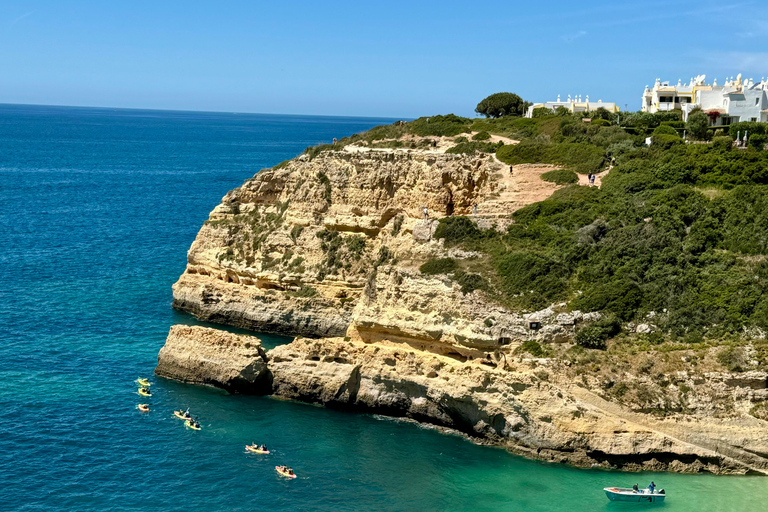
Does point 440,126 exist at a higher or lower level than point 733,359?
higher

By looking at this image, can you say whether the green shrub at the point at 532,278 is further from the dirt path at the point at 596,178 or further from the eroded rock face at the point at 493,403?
the dirt path at the point at 596,178

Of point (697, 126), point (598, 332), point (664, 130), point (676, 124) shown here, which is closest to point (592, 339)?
point (598, 332)

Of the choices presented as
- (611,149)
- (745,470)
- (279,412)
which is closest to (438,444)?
(279,412)

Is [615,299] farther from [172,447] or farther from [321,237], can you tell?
[321,237]

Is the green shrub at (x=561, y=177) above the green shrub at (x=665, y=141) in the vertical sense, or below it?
below

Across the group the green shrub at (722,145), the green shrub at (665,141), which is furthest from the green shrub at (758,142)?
the green shrub at (665,141)

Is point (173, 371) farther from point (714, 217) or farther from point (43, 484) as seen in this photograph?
point (714, 217)
